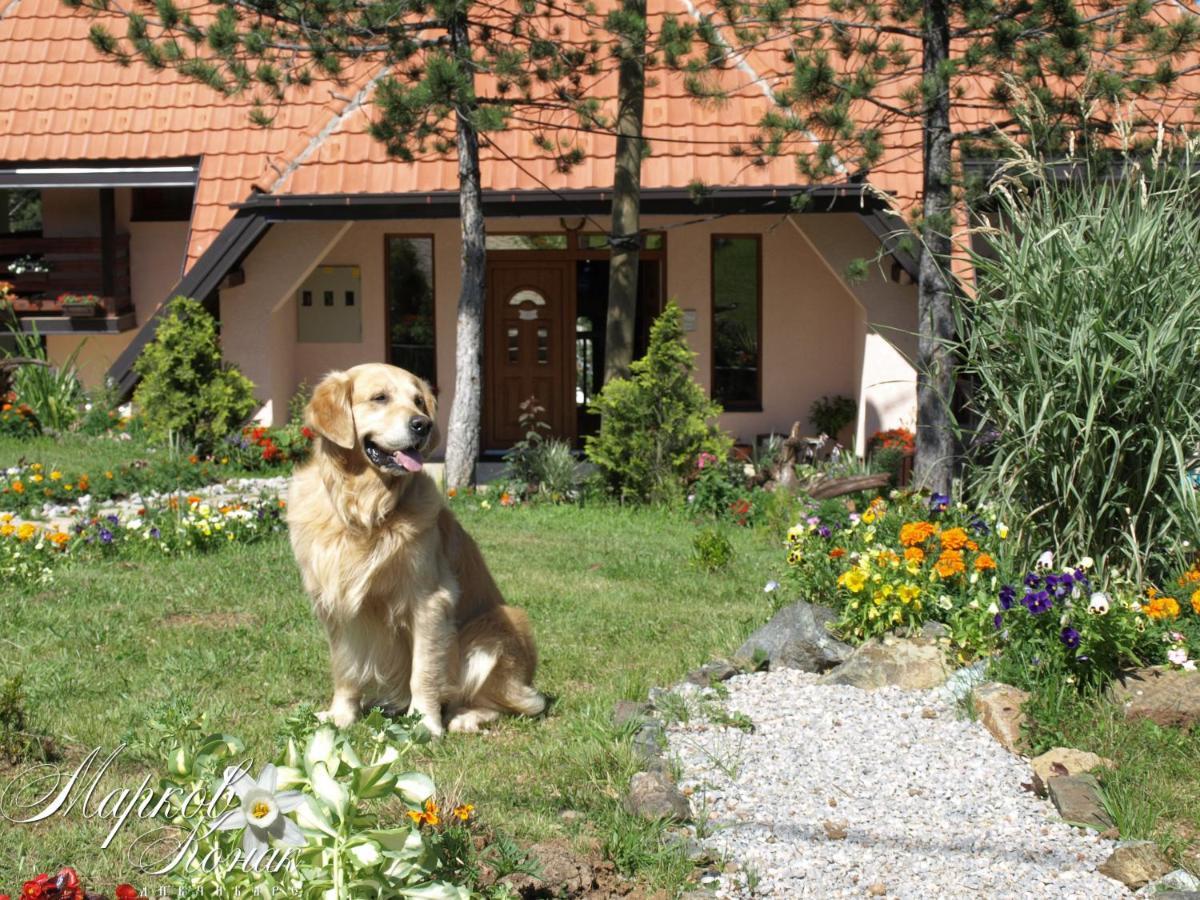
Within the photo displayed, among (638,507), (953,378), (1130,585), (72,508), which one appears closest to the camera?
(1130,585)

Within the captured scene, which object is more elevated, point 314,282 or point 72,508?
point 314,282

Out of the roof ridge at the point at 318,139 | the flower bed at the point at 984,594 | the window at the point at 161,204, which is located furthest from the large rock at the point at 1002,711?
the window at the point at 161,204

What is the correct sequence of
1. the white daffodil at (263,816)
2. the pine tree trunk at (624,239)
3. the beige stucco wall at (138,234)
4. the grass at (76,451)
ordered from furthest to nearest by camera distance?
the beige stucco wall at (138,234)
the pine tree trunk at (624,239)
the grass at (76,451)
the white daffodil at (263,816)

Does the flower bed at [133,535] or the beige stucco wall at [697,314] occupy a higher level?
the beige stucco wall at [697,314]

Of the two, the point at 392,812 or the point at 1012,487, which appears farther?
the point at 1012,487

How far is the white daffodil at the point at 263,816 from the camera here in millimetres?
2939

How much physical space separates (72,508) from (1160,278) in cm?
900

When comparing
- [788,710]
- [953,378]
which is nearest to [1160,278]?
[953,378]

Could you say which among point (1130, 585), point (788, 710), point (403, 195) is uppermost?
point (403, 195)

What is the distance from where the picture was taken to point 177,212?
59.9 ft

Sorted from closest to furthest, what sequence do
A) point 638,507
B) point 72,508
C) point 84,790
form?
point 84,790, point 72,508, point 638,507

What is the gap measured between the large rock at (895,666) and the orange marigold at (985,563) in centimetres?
41

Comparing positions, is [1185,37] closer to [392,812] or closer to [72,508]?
[392,812]

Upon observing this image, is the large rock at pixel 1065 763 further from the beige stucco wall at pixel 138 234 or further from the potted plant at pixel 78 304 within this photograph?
the beige stucco wall at pixel 138 234
